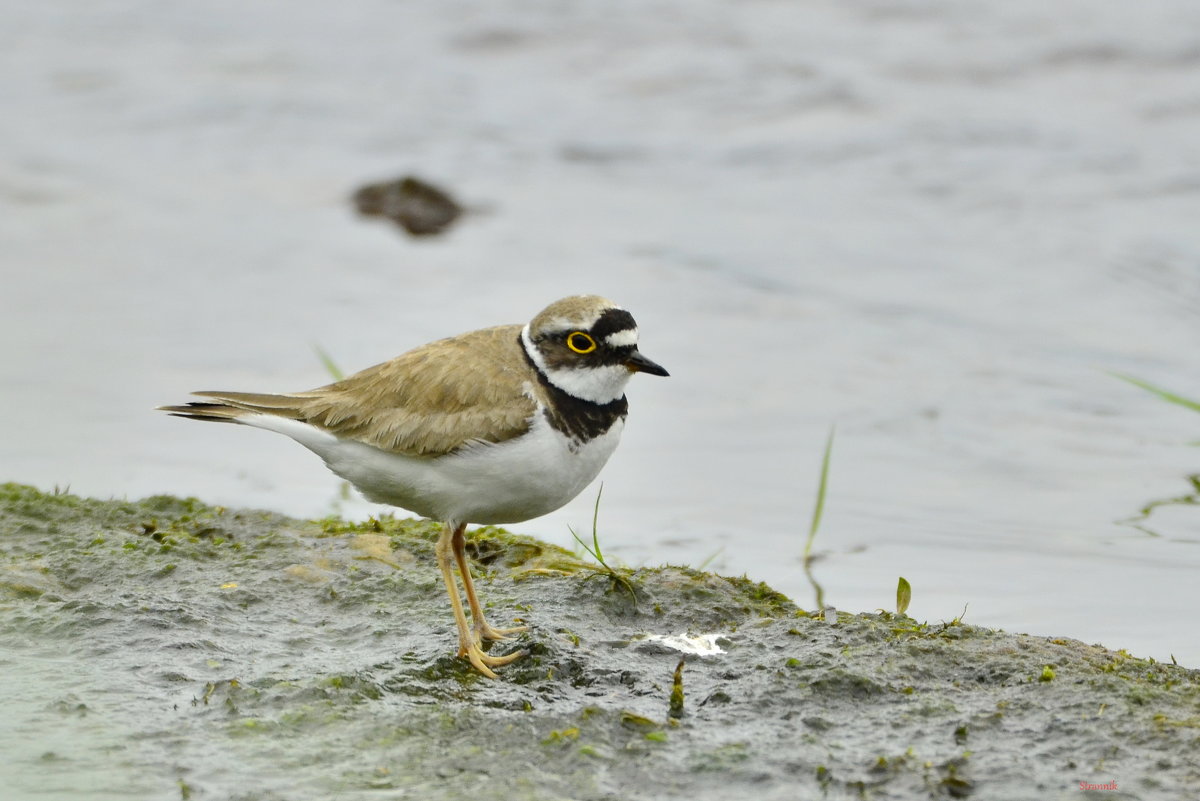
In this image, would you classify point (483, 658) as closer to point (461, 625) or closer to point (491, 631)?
point (461, 625)

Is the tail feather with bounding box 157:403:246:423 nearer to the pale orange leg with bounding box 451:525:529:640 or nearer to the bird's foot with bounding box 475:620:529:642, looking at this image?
the pale orange leg with bounding box 451:525:529:640

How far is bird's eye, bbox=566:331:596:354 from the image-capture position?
5.30 metres

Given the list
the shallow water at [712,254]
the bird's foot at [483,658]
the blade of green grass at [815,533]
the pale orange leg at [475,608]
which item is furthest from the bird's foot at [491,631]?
the shallow water at [712,254]

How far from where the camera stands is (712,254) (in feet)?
38.3

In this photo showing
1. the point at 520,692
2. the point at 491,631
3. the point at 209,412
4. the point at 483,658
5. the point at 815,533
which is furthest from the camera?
the point at 815,533

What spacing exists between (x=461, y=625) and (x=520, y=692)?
40 centimetres

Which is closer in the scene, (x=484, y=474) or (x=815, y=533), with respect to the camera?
(x=484, y=474)

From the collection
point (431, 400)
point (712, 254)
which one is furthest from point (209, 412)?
point (712, 254)

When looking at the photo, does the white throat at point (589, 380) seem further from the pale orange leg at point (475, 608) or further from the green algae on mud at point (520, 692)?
the green algae on mud at point (520, 692)

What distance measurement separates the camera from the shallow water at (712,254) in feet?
25.3

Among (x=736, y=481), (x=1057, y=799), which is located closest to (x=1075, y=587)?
(x=736, y=481)

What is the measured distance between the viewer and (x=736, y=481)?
8180mm

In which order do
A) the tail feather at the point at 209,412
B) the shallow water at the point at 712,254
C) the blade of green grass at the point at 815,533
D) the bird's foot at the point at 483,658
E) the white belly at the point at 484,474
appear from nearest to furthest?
1. the bird's foot at the point at 483,658
2. the white belly at the point at 484,474
3. the tail feather at the point at 209,412
4. the blade of green grass at the point at 815,533
5. the shallow water at the point at 712,254

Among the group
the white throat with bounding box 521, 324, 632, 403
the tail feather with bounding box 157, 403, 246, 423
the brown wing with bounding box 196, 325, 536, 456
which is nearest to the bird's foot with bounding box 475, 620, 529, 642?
the brown wing with bounding box 196, 325, 536, 456
